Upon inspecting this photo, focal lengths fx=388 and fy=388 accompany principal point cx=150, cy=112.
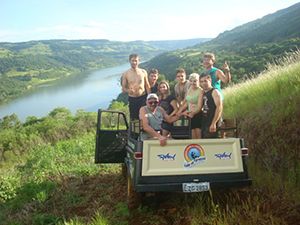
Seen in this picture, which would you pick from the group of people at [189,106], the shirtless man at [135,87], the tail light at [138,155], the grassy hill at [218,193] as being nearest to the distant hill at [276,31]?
the grassy hill at [218,193]

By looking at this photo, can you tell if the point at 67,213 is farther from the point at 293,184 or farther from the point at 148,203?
the point at 293,184

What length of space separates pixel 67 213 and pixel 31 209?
1.00 metres

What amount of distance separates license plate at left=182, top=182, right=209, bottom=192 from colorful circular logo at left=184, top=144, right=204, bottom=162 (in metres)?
0.30

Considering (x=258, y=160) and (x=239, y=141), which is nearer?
(x=239, y=141)

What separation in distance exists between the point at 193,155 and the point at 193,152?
0.12 feet

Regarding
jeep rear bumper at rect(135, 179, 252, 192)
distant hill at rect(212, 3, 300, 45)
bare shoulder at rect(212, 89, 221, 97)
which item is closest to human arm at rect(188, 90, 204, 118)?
bare shoulder at rect(212, 89, 221, 97)

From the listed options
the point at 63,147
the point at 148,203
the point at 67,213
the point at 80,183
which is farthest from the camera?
the point at 63,147

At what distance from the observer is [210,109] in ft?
17.9

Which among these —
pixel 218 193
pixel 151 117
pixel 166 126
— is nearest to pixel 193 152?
pixel 151 117

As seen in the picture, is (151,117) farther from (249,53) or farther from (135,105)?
(249,53)

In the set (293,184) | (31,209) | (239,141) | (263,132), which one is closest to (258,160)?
(263,132)

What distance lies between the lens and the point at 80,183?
26.3 feet

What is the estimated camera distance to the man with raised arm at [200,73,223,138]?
209 inches

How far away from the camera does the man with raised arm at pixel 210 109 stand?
5.30m
